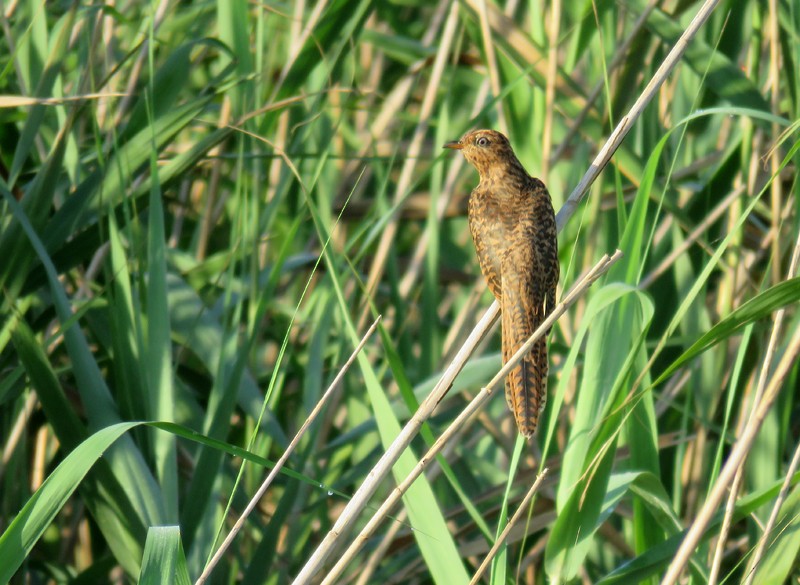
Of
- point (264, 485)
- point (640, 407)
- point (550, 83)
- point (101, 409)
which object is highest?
point (550, 83)

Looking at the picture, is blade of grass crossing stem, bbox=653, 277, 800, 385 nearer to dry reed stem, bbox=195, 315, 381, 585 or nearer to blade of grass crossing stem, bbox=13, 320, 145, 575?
dry reed stem, bbox=195, 315, 381, 585

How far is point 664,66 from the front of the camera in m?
1.84

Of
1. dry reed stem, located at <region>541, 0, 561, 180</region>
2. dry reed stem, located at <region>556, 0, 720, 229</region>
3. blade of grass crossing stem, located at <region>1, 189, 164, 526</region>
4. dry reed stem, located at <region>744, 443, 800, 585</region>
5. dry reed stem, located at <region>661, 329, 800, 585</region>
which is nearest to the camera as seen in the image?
dry reed stem, located at <region>661, 329, 800, 585</region>

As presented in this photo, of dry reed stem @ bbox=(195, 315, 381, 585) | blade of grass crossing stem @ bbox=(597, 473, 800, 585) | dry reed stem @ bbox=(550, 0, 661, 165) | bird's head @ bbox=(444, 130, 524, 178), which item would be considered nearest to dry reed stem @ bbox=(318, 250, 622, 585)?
dry reed stem @ bbox=(195, 315, 381, 585)

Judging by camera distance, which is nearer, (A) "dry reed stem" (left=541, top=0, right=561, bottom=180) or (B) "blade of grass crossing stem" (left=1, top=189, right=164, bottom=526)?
(B) "blade of grass crossing stem" (left=1, top=189, right=164, bottom=526)

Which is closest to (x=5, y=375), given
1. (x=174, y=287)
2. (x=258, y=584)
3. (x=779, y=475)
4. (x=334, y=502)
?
(x=174, y=287)

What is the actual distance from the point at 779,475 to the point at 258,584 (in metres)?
1.30

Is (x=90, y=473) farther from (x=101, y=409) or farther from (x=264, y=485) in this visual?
(x=264, y=485)

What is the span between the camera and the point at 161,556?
1.45 metres

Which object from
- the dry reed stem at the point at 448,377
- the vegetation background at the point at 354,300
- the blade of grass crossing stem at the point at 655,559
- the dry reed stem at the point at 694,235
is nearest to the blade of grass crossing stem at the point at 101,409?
the vegetation background at the point at 354,300

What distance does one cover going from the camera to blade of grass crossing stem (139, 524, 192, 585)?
56.9 inches

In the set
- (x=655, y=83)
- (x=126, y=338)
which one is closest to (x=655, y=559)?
(x=655, y=83)

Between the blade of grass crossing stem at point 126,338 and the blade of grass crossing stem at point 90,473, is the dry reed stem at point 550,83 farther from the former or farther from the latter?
the blade of grass crossing stem at point 90,473

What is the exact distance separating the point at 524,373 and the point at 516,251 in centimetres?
39
